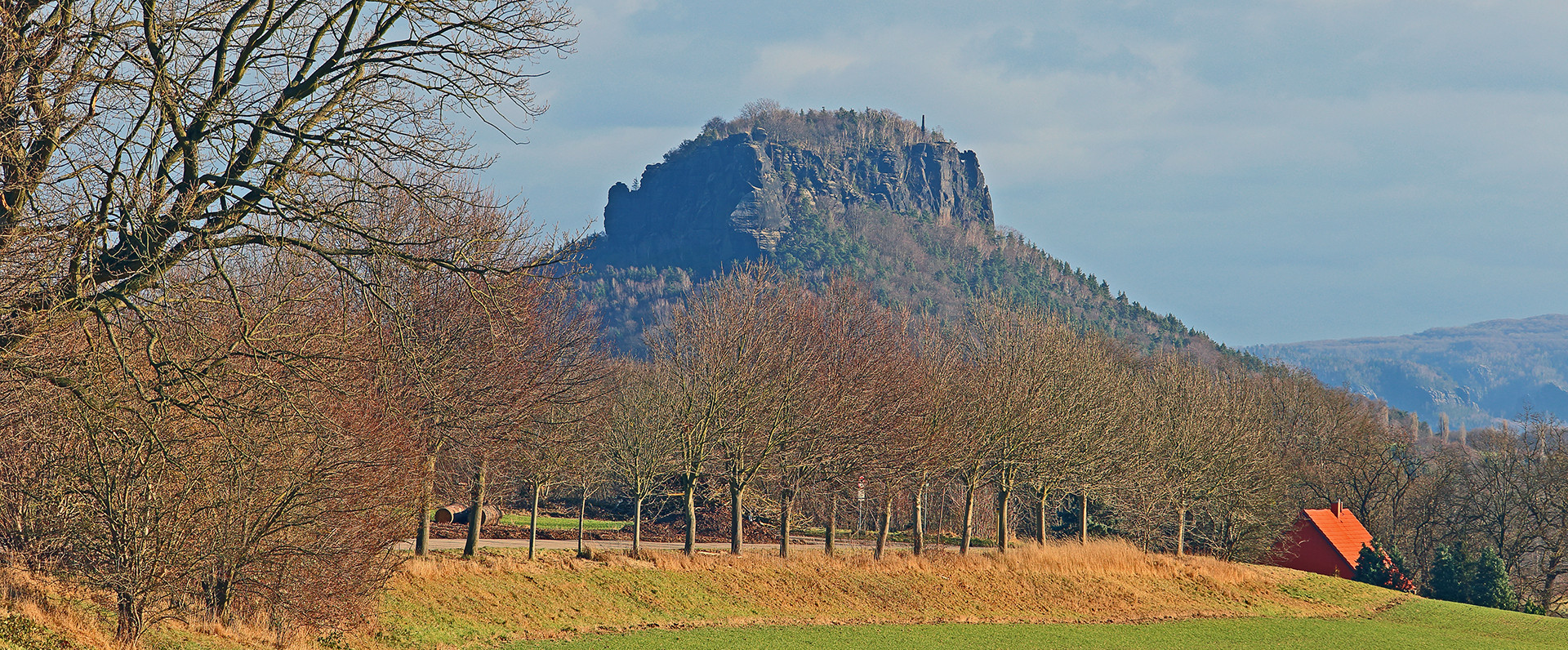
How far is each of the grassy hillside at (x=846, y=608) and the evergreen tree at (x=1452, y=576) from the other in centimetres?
727

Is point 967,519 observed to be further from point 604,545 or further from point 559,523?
point 559,523

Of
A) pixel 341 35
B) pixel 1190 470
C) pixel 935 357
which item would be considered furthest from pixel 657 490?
pixel 341 35

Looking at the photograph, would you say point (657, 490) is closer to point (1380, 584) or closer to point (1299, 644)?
point (1299, 644)

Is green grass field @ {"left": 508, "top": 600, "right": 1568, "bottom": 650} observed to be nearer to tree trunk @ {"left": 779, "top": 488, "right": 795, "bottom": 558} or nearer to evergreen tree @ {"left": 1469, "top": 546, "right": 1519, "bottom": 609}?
tree trunk @ {"left": 779, "top": 488, "right": 795, "bottom": 558}

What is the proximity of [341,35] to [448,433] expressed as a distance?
1379cm

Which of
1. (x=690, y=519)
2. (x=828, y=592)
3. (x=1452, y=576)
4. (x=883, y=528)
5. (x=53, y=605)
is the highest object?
(x=690, y=519)

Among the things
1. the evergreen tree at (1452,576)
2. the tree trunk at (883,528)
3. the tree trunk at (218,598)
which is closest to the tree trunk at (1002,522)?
the tree trunk at (883,528)

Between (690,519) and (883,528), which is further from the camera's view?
(883,528)

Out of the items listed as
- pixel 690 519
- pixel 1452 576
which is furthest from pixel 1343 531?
pixel 690 519

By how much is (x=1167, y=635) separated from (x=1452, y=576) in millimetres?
30049

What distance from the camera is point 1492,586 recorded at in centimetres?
4966

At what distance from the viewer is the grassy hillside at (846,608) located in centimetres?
1881

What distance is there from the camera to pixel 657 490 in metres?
41.4

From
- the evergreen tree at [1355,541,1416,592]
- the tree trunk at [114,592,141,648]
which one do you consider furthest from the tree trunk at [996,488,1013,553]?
the tree trunk at [114,592,141,648]
